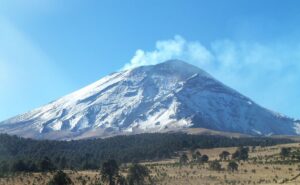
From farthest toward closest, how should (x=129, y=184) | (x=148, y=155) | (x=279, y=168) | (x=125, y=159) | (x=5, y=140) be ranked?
(x=5, y=140), (x=148, y=155), (x=125, y=159), (x=279, y=168), (x=129, y=184)

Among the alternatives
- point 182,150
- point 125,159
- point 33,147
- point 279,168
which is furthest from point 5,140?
point 279,168

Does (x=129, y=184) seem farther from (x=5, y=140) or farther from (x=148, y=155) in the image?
(x=5, y=140)

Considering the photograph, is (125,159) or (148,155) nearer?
(125,159)

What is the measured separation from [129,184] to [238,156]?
2751 inches

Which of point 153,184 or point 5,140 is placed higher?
point 5,140

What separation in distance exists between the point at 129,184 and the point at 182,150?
110 m

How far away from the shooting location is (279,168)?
345 feet

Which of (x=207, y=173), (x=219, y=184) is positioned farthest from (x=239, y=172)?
(x=219, y=184)

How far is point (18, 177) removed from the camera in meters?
87.2

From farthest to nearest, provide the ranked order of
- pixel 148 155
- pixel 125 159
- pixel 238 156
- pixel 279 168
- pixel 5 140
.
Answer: pixel 5 140 → pixel 148 155 → pixel 125 159 → pixel 238 156 → pixel 279 168

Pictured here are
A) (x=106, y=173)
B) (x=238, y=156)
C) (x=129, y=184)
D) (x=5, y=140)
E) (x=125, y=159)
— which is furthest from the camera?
(x=5, y=140)

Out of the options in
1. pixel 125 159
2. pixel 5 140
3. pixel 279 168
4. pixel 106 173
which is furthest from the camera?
pixel 5 140

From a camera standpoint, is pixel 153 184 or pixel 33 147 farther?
pixel 33 147

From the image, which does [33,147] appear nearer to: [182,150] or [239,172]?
[182,150]
